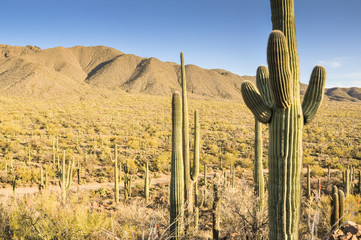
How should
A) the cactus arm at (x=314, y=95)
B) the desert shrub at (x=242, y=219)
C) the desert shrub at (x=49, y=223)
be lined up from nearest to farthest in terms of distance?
the cactus arm at (x=314, y=95), the desert shrub at (x=49, y=223), the desert shrub at (x=242, y=219)

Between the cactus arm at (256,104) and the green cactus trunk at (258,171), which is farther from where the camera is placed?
the green cactus trunk at (258,171)

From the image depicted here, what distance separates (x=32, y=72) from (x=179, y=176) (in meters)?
64.0

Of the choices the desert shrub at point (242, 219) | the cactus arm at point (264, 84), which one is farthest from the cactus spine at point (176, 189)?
the cactus arm at point (264, 84)

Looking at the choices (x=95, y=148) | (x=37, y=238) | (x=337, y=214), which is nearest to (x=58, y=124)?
(x=95, y=148)

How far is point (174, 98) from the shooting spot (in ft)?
20.2

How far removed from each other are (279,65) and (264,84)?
51.8 inches

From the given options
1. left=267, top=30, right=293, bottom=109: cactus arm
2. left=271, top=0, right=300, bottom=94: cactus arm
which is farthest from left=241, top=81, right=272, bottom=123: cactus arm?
left=271, top=0, right=300, bottom=94: cactus arm

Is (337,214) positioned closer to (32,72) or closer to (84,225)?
(84,225)

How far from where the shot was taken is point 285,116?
11.7 feet

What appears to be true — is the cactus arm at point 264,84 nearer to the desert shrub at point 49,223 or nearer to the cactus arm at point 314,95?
the cactus arm at point 314,95

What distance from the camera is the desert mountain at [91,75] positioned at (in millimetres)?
53406

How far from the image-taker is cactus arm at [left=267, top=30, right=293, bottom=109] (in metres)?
3.38

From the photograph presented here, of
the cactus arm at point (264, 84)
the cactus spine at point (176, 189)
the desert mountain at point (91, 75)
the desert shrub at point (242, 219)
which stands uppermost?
the desert mountain at point (91, 75)

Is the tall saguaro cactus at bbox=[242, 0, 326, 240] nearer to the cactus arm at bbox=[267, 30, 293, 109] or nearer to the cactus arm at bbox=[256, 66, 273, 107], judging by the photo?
the cactus arm at bbox=[267, 30, 293, 109]
